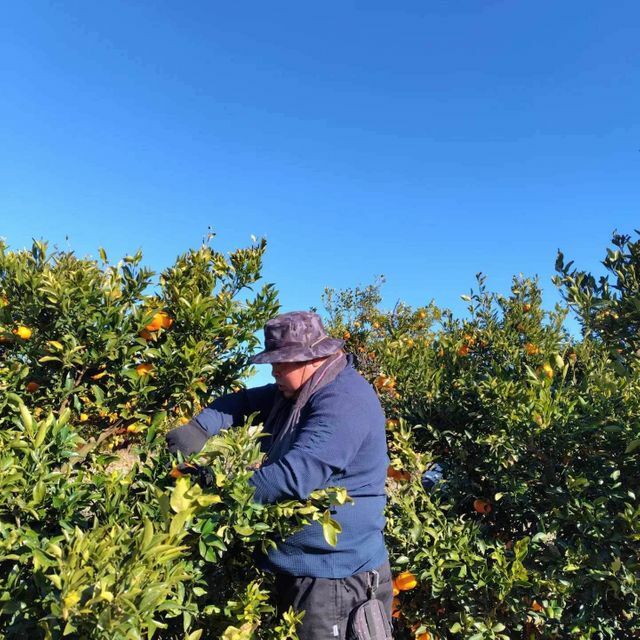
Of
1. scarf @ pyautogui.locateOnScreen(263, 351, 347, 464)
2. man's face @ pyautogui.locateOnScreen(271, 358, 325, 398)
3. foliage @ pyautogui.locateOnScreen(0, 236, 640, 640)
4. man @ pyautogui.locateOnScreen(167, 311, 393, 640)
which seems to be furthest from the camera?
man's face @ pyautogui.locateOnScreen(271, 358, 325, 398)

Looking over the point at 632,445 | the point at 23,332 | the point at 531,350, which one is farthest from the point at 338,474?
the point at 531,350

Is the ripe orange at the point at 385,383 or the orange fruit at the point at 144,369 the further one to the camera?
the ripe orange at the point at 385,383

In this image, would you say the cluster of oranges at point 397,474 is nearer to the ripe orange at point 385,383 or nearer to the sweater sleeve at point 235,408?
the sweater sleeve at point 235,408

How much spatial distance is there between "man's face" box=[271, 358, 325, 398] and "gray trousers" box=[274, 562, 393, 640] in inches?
25.2

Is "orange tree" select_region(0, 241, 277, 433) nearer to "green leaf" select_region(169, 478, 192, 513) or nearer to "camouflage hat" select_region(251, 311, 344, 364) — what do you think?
"camouflage hat" select_region(251, 311, 344, 364)

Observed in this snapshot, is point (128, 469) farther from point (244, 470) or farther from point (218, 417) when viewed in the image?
point (244, 470)

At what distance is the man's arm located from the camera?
1.79m

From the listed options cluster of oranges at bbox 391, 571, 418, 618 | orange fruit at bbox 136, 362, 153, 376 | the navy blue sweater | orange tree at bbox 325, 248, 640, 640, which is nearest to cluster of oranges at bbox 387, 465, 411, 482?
orange tree at bbox 325, 248, 640, 640

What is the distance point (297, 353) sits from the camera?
184 centimetres

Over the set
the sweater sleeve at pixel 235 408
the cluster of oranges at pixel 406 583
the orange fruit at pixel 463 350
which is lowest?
the cluster of oranges at pixel 406 583

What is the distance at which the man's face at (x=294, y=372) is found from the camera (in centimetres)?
187

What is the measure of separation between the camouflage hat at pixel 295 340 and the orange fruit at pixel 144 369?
0.46 meters

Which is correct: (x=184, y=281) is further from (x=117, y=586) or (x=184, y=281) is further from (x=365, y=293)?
(x=365, y=293)

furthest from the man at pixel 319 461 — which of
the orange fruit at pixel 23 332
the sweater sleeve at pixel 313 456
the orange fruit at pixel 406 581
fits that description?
the orange fruit at pixel 23 332
